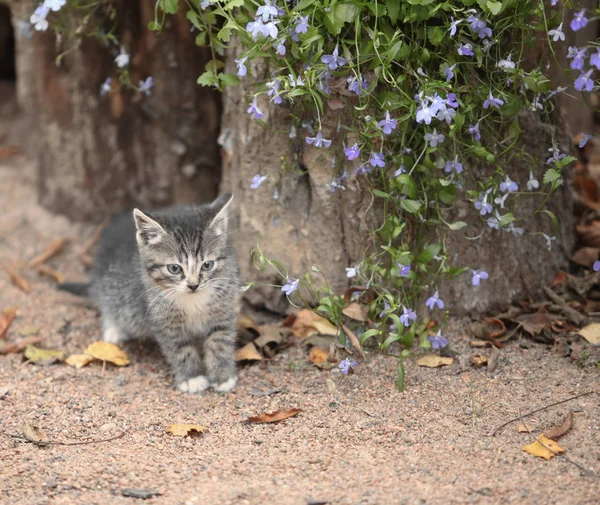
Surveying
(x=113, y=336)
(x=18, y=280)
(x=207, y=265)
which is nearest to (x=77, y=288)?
(x=18, y=280)

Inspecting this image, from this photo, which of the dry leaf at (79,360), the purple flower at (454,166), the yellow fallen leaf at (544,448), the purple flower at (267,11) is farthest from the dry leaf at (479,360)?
the dry leaf at (79,360)

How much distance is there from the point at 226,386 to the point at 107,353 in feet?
2.84

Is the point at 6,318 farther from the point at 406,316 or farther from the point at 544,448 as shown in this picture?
the point at 544,448

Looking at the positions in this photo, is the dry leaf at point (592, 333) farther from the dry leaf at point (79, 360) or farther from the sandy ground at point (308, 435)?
Answer: the dry leaf at point (79, 360)

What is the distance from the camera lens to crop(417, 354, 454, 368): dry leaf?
4414mm

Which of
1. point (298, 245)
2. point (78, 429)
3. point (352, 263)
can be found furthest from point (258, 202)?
point (78, 429)

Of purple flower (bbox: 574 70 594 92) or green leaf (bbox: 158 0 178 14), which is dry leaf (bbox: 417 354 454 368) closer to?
purple flower (bbox: 574 70 594 92)

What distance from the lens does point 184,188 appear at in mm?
6270

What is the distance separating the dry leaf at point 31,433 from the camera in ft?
12.7

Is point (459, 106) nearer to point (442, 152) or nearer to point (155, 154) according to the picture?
point (442, 152)

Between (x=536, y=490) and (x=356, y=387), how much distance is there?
4.10ft

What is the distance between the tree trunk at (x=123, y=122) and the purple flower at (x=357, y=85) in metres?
2.03

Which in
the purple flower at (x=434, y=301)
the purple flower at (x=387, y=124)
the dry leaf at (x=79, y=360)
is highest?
the purple flower at (x=387, y=124)

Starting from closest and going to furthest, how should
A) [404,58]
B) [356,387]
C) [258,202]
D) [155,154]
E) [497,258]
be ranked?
[404,58]
[356,387]
[497,258]
[258,202]
[155,154]
